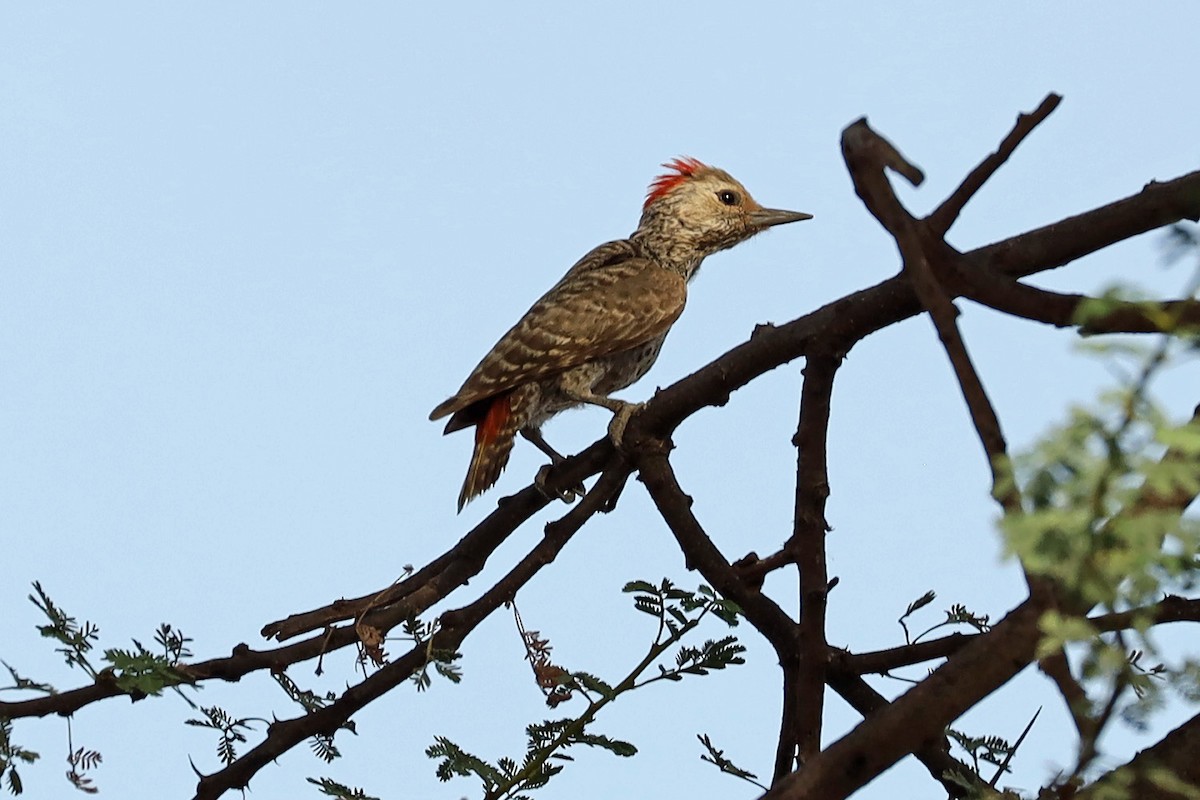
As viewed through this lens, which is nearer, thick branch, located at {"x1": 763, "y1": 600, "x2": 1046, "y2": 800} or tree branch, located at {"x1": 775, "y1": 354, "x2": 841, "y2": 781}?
thick branch, located at {"x1": 763, "y1": 600, "x2": 1046, "y2": 800}

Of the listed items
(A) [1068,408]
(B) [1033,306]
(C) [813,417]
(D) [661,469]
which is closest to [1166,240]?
(A) [1068,408]

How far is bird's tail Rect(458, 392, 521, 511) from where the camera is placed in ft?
22.2

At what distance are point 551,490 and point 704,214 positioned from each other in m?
4.26

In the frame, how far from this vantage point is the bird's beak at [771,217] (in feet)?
29.8

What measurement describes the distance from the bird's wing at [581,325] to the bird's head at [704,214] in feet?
2.08

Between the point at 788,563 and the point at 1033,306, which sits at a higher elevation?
the point at 788,563

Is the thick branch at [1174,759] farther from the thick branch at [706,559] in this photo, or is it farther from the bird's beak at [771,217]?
the bird's beak at [771,217]

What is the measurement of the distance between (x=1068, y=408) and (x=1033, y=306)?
3.66 ft

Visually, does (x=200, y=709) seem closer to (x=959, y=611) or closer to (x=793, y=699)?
(x=793, y=699)

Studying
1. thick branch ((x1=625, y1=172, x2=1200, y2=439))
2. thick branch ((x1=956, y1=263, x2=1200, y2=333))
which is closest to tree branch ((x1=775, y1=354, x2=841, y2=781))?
thick branch ((x1=625, y1=172, x2=1200, y2=439))

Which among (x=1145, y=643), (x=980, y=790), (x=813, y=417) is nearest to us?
(x=1145, y=643)

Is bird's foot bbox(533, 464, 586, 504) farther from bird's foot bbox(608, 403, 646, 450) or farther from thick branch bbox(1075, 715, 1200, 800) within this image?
thick branch bbox(1075, 715, 1200, 800)

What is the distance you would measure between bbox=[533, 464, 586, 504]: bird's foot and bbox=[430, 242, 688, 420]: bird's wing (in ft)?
3.31

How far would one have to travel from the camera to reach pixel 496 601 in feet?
15.0
